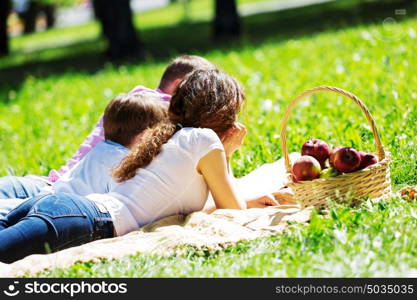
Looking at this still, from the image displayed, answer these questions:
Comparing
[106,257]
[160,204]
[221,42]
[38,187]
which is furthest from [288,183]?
[221,42]

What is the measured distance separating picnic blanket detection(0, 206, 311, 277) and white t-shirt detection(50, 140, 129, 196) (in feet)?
1.54

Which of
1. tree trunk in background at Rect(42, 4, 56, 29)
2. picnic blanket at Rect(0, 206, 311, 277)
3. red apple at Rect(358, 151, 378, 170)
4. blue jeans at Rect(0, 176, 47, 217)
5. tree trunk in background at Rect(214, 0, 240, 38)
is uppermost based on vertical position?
red apple at Rect(358, 151, 378, 170)

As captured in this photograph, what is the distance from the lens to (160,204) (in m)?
4.18

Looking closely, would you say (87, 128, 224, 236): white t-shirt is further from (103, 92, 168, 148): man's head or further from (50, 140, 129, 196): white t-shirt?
(103, 92, 168, 148): man's head

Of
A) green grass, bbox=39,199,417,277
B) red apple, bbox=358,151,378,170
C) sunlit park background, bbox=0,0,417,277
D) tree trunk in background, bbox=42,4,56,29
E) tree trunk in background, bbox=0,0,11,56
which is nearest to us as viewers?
green grass, bbox=39,199,417,277

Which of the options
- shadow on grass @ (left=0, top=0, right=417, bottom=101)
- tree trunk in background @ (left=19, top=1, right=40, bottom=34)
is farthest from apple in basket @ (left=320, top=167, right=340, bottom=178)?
tree trunk in background @ (left=19, top=1, right=40, bottom=34)

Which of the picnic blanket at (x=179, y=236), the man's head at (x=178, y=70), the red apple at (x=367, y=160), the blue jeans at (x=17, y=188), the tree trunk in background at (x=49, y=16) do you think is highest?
the man's head at (x=178, y=70)

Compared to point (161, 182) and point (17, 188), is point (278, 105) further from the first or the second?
point (161, 182)

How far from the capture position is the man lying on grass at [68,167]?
459 cm

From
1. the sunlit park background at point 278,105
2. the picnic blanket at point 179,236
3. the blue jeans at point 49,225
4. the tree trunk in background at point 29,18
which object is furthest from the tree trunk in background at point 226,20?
the tree trunk in background at point 29,18

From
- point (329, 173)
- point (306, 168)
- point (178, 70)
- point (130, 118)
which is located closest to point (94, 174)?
point (130, 118)

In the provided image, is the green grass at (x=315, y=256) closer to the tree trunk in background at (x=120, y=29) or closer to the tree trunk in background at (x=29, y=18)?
the tree trunk in background at (x=120, y=29)

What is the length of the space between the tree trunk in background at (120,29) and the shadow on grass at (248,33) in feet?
1.32

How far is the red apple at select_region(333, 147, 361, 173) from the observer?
410 cm
